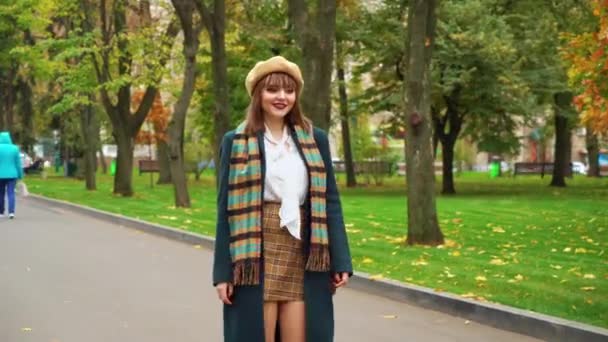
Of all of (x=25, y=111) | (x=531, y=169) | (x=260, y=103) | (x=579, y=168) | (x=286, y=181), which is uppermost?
(x=25, y=111)

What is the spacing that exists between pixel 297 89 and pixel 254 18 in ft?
111

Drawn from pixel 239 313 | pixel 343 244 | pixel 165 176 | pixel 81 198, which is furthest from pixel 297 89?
pixel 165 176

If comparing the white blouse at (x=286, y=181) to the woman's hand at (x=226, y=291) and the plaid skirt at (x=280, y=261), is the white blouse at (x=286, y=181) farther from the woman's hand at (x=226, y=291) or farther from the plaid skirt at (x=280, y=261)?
the woman's hand at (x=226, y=291)

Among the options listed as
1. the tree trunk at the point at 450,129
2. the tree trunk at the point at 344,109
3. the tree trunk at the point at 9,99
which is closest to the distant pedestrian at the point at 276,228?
the tree trunk at the point at 450,129

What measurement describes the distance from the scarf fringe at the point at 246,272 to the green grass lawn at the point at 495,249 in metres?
4.19

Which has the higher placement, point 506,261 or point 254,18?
point 254,18

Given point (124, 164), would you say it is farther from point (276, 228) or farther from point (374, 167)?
point (276, 228)

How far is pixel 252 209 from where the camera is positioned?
4.73 m

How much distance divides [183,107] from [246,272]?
2159 cm

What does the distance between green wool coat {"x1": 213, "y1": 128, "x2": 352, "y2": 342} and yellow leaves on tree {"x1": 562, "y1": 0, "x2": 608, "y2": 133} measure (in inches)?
410

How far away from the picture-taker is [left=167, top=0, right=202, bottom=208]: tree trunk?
80.4 ft

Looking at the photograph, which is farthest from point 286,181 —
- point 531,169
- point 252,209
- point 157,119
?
point 531,169

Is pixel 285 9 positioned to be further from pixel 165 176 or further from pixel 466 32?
pixel 165 176

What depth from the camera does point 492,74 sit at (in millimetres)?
31422
